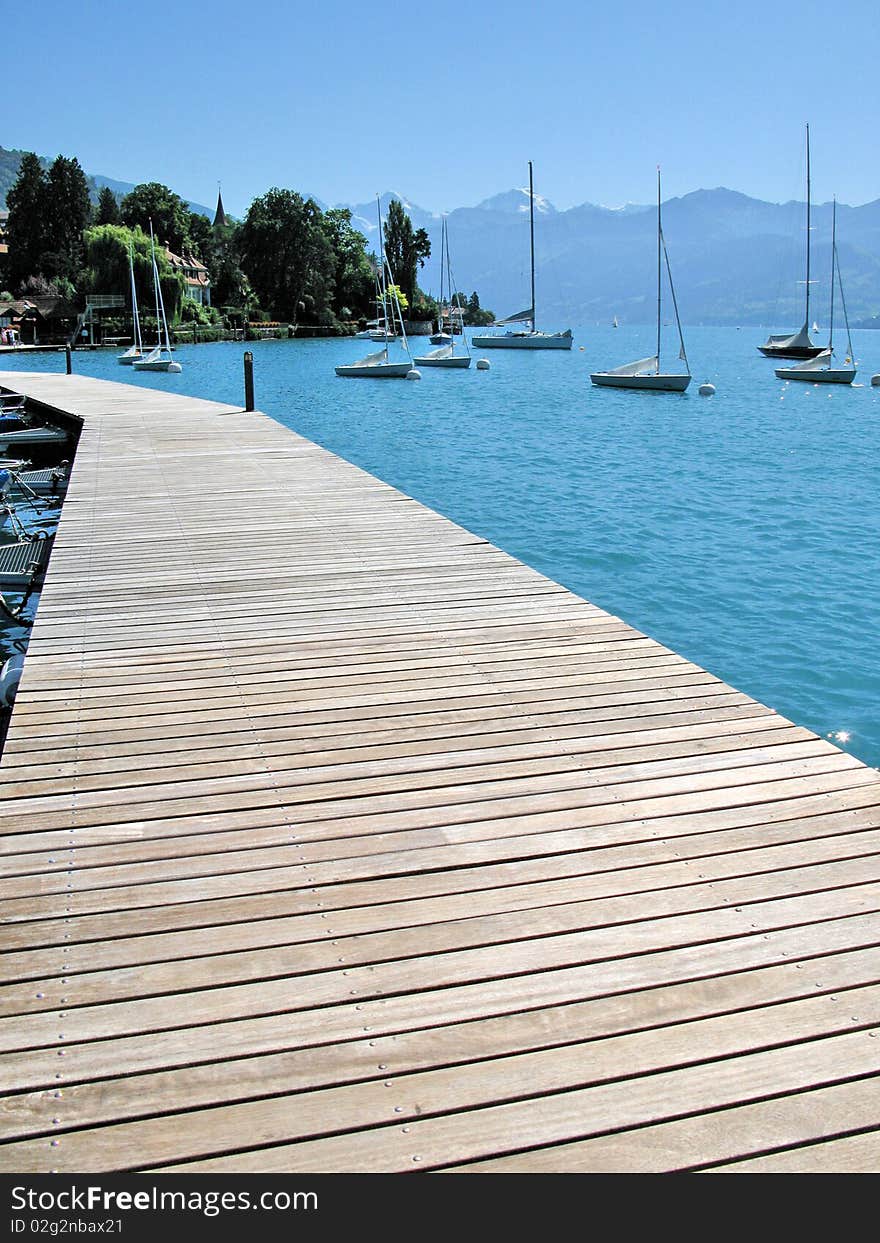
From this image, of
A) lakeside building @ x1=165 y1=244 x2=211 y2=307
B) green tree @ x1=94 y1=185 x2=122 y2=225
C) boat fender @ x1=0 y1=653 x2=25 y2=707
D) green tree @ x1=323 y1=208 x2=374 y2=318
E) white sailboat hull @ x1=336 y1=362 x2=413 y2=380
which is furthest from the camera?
green tree @ x1=323 y1=208 x2=374 y2=318

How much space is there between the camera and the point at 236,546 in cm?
790

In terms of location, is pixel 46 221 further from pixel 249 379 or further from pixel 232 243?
pixel 249 379

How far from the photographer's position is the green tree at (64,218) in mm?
96812

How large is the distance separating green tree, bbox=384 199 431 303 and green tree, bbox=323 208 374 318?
386 centimetres

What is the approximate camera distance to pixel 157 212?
98375 millimetres

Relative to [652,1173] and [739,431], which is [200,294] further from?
[652,1173]

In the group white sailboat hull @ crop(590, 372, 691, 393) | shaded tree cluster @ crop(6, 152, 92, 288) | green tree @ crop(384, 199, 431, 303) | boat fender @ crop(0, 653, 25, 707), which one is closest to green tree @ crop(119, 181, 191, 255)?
shaded tree cluster @ crop(6, 152, 92, 288)

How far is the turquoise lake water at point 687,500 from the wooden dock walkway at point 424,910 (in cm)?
458

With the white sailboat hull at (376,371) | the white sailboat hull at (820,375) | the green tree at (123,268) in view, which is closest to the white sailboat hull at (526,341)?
the green tree at (123,268)

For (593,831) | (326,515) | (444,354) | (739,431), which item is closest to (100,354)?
(444,354)

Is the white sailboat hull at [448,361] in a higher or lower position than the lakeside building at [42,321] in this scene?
lower

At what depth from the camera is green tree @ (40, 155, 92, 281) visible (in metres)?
96.8

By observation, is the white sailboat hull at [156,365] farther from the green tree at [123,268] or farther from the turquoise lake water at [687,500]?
the green tree at [123,268]

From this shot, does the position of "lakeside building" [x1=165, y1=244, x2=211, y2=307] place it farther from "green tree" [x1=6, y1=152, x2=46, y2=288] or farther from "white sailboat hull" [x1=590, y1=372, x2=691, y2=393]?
"white sailboat hull" [x1=590, y1=372, x2=691, y2=393]
